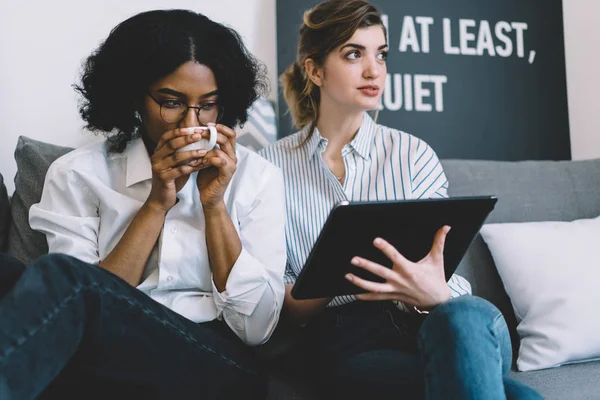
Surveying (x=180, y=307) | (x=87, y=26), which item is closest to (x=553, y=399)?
(x=180, y=307)

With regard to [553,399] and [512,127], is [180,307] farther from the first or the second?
[512,127]

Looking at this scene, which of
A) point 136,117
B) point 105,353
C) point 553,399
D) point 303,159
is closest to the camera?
point 105,353

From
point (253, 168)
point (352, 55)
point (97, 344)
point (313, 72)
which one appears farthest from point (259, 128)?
point (97, 344)

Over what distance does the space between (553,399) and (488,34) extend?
143cm

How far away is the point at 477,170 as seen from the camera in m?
1.72

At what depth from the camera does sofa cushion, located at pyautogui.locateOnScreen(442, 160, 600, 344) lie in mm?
1639

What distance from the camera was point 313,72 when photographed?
63.2 inches

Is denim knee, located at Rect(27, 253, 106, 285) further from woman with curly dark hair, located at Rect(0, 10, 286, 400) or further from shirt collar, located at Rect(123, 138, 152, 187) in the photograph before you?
shirt collar, located at Rect(123, 138, 152, 187)

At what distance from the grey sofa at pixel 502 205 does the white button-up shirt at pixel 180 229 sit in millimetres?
155

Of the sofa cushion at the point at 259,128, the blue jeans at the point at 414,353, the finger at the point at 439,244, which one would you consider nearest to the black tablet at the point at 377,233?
the finger at the point at 439,244

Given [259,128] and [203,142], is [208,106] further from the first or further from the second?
[259,128]

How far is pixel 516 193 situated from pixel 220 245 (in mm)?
897

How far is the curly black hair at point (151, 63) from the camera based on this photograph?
1.25 m

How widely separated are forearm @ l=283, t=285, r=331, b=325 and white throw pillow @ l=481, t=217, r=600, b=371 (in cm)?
46
